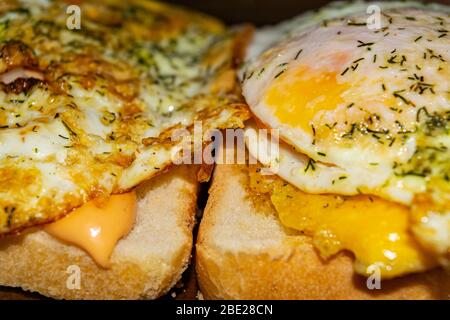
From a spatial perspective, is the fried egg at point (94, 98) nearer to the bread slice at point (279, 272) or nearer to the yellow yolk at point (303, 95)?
the yellow yolk at point (303, 95)

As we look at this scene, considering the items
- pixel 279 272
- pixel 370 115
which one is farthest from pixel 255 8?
pixel 279 272

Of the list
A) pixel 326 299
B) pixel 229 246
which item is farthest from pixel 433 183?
pixel 229 246

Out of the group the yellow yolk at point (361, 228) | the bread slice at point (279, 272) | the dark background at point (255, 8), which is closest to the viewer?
the yellow yolk at point (361, 228)

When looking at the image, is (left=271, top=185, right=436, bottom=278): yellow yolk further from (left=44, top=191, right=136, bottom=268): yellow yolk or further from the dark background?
the dark background

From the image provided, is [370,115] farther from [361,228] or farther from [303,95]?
[361,228]

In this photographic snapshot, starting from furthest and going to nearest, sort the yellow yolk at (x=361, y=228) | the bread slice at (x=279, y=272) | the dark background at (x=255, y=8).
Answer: the dark background at (x=255, y=8)
the bread slice at (x=279, y=272)
the yellow yolk at (x=361, y=228)

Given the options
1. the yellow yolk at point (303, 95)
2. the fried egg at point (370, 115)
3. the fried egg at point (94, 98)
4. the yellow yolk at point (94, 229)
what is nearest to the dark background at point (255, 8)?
the fried egg at point (94, 98)

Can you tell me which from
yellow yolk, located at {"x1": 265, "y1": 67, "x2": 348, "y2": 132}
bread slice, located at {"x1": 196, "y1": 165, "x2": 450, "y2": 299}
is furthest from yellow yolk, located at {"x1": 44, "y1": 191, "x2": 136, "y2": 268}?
yellow yolk, located at {"x1": 265, "y1": 67, "x2": 348, "y2": 132}
